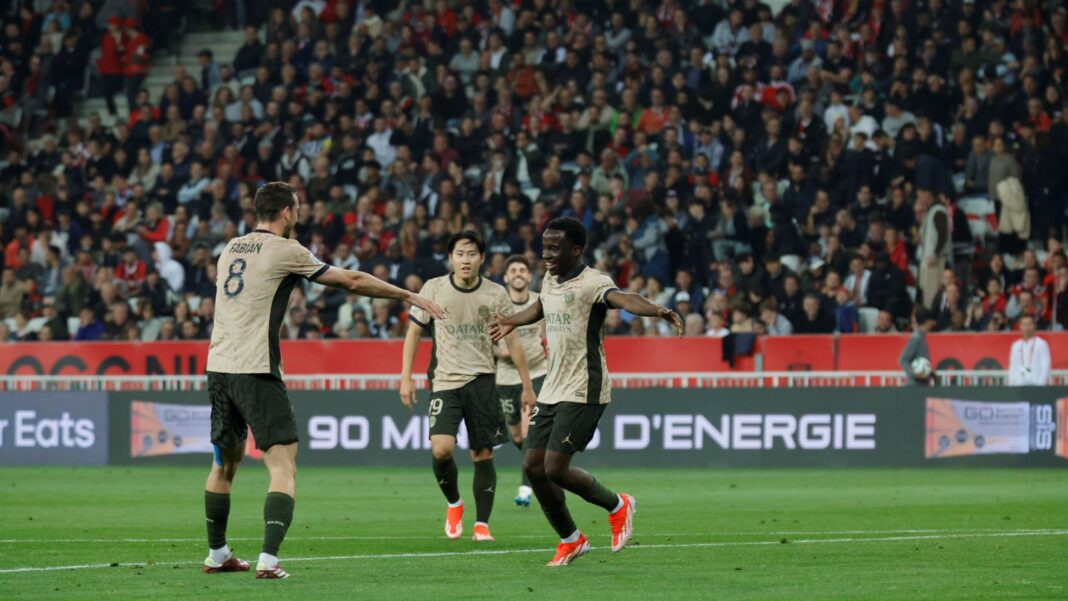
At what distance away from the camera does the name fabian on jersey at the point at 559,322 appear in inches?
447

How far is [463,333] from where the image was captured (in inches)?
545

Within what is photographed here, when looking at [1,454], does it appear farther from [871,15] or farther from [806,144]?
[871,15]

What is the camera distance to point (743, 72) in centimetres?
2808

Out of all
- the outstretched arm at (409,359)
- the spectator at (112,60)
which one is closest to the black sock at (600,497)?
the outstretched arm at (409,359)

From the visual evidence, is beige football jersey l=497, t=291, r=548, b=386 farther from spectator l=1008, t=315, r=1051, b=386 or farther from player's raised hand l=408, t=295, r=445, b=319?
spectator l=1008, t=315, r=1051, b=386

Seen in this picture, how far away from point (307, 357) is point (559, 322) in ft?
47.1

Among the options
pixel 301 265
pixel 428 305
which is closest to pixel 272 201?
pixel 301 265

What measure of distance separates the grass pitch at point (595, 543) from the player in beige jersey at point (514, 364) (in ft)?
2.34

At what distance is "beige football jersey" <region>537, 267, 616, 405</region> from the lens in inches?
445

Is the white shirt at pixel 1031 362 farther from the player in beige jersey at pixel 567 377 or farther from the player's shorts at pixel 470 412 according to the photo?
the player in beige jersey at pixel 567 377

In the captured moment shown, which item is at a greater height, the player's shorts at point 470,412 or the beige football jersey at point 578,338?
the beige football jersey at point 578,338

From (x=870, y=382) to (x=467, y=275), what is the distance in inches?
416

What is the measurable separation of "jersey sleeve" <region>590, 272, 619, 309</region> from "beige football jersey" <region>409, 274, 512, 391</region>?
8.51 ft

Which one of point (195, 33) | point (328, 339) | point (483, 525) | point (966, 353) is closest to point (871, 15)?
point (966, 353)
